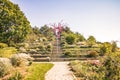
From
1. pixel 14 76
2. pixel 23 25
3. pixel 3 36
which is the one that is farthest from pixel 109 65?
pixel 23 25

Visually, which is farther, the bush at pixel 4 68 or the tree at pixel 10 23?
the tree at pixel 10 23

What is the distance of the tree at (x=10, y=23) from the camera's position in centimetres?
3881

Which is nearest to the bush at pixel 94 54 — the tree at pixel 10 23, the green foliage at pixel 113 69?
the tree at pixel 10 23

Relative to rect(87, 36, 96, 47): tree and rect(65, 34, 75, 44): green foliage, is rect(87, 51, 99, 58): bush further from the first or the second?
rect(65, 34, 75, 44): green foliage

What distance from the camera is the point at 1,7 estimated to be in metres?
38.7

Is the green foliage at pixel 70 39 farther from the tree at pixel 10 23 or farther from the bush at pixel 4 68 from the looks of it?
the bush at pixel 4 68

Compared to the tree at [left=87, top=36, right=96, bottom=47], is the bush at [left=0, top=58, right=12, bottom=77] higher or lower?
lower

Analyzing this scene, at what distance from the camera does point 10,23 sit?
3988 centimetres

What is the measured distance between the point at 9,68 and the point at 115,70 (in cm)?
823

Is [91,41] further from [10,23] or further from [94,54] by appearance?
[10,23]

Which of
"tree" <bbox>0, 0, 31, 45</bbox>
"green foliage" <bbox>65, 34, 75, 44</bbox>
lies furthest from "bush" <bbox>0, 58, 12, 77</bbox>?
"green foliage" <bbox>65, 34, 75, 44</bbox>

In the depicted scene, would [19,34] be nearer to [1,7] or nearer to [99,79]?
[1,7]

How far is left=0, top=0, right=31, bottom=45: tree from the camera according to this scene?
1528 inches

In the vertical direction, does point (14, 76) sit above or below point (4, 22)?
below
